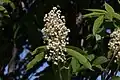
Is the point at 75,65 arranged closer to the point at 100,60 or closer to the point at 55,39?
the point at 100,60

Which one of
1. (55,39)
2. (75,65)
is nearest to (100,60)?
(75,65)

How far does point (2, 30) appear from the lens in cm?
229

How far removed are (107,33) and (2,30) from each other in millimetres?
709

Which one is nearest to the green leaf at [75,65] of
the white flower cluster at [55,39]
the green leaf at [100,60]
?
the green leaf at [100,60]

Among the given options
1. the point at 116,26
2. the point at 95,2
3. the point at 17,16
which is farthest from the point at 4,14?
the point at 116,26

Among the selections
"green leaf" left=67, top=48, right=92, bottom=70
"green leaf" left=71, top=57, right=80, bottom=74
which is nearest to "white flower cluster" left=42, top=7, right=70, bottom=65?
"green leaf" left=67, top=48, right=92, bottom=70

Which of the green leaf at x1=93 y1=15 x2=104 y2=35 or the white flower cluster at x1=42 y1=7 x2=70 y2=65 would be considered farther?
the green leaf at x1=93 y1=15 x2=104 y2=35

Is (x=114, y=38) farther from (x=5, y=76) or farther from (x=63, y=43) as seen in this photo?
(x=5, y=76)

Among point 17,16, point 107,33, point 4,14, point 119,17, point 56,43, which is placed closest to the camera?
point 56,43

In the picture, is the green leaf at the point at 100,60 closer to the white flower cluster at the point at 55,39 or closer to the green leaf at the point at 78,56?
the green leaf at the point at 78,56

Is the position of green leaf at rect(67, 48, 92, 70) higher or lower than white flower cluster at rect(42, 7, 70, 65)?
lower

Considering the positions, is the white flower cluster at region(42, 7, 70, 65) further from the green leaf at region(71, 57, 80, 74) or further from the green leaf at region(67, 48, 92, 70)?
the green leaf at region(71, 57, 80, 74)

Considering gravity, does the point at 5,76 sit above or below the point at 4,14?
below

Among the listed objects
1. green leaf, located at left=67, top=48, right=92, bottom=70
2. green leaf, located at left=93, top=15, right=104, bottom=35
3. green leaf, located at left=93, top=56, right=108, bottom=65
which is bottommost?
→ green leaf, located at left=93, top=56, right=108, bottom=65
